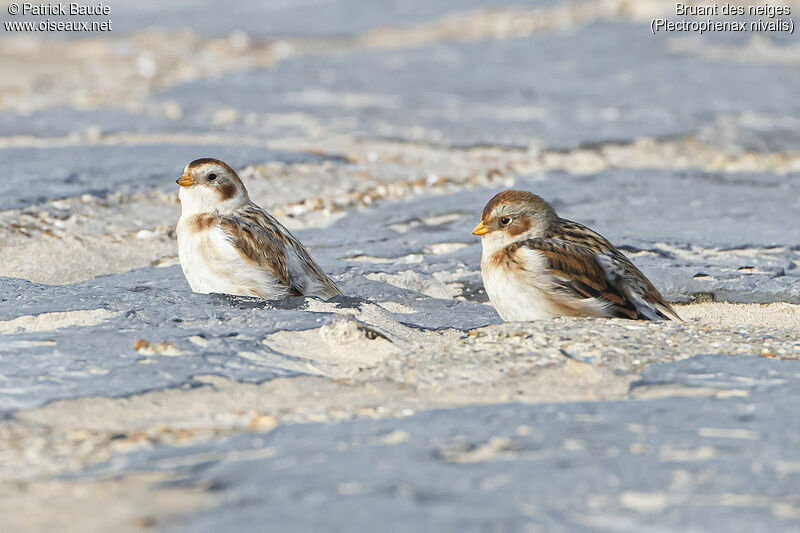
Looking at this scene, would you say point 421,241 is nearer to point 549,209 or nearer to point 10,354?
point 549,209

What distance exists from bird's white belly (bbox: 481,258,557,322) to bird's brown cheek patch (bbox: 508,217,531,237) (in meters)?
0.33

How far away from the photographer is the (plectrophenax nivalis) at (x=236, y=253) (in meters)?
4.76

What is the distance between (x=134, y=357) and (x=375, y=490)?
1.38 meters

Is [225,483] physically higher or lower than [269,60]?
lower

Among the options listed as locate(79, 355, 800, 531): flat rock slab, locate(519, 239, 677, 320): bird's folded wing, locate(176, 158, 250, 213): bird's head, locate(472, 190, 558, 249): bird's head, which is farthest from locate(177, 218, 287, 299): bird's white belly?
locate(79, 355, 800, 531): flat rock slab

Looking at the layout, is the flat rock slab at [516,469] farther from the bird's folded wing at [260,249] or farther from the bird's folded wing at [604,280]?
the bird's folded wing at [260,249]

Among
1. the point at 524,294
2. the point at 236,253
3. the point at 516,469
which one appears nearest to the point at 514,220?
the point at 524,294

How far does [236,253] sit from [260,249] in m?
0.12

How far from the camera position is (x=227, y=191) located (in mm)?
5172

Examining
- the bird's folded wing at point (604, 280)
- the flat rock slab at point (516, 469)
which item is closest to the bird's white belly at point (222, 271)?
the bird's folded wing at point (604, 280)

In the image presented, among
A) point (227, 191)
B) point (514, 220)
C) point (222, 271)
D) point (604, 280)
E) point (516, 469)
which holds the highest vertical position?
point (227, 191)

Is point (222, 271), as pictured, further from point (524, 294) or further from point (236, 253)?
point (524, 294)

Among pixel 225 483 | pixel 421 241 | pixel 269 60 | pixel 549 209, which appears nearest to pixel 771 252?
pixel 549 209

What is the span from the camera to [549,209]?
16.2ft
